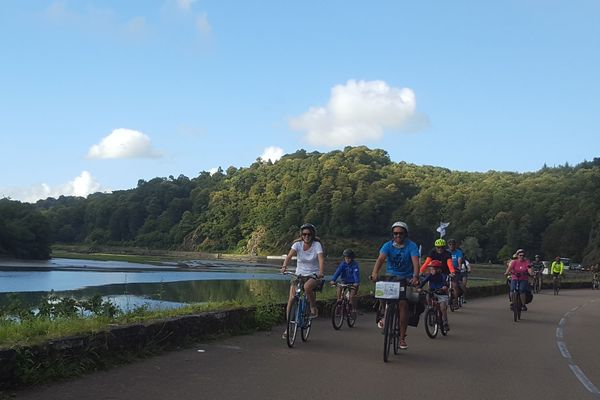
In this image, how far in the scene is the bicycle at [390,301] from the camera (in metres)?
8.19

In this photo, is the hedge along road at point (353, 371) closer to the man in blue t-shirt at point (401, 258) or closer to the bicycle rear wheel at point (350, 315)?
the bicycle rear wheel at point (350, 315)

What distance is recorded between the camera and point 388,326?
8172 mm

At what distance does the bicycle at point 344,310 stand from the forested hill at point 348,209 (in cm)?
8268

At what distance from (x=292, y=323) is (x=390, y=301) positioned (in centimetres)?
164

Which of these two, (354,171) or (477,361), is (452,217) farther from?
(477,361)

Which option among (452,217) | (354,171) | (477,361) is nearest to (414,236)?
(452,217)

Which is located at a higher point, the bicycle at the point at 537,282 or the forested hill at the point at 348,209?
the forested hill at the point at 348,209

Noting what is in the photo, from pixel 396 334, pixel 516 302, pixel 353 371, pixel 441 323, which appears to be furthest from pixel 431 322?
pixel 516 302

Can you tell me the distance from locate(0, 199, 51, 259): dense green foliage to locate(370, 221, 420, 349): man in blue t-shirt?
263ft

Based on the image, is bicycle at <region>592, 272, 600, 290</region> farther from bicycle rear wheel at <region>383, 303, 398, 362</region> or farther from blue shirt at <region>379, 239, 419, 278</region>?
bicycle rear wheel at <region>383, 303, 398, 362</region>

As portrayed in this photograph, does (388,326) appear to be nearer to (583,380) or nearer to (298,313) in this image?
(298,313)

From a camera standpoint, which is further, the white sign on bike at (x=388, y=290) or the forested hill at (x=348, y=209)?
the forested hill at (x=348, y=209)

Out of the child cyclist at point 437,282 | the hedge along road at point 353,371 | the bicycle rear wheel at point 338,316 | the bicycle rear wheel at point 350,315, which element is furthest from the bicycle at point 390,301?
the bicycle rear wheel at point 350,315

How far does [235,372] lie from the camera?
7.23 metres
